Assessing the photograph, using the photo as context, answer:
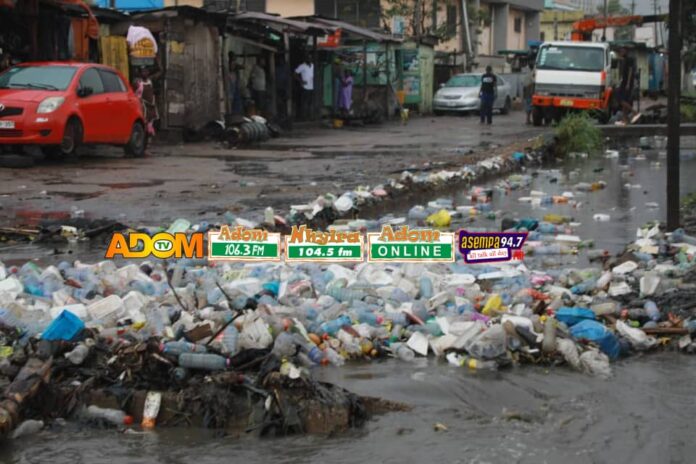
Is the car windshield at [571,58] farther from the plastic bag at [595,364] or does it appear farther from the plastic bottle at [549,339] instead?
the plastic bag at [595,364]

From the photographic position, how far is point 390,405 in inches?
208

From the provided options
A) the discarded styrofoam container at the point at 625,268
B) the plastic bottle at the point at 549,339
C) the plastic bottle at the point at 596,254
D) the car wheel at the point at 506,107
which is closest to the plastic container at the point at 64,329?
the plastic bottle at the point at 549,339

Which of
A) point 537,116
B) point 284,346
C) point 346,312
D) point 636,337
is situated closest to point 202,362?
point 284,346

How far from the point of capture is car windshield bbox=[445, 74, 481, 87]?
40.2 metres

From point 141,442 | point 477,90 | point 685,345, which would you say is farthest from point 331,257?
point 477,90

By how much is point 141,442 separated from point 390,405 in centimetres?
127

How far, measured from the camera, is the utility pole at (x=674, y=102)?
8953 mm

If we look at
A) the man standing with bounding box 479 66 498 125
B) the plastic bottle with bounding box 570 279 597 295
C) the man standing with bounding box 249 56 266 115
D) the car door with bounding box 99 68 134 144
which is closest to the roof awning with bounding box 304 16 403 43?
the man standing with bounding box 479 66 498 125

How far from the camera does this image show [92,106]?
671 inches

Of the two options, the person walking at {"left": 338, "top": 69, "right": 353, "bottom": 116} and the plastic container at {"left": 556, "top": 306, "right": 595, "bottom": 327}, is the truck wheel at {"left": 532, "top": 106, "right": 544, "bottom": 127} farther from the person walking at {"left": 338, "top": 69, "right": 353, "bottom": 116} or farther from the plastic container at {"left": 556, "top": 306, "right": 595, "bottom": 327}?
the plastic container at {"left": 556, "top": 306, "right": 595, "bottom": 327}

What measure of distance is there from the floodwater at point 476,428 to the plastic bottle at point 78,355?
61 cm

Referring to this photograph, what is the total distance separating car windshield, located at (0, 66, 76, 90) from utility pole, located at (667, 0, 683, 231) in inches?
416

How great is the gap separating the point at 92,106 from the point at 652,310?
1229 centimetres

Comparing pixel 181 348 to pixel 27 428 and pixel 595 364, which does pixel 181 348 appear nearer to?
pixel 27 428
